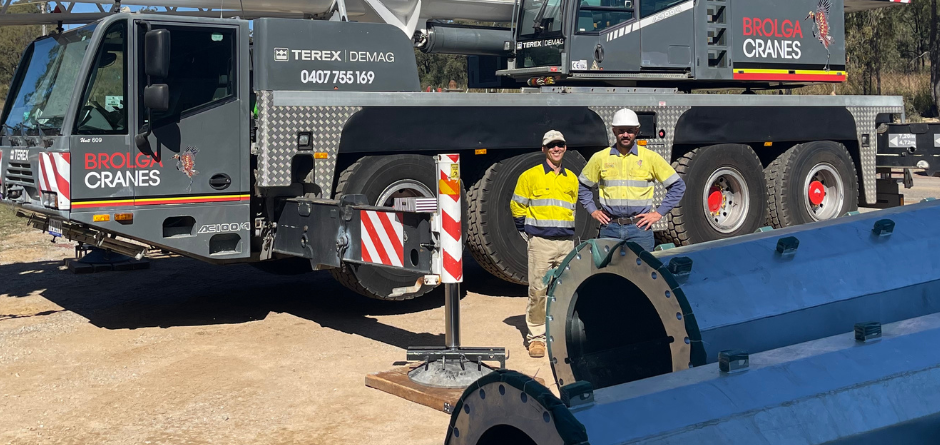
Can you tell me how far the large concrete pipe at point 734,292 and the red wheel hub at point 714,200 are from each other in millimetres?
5452

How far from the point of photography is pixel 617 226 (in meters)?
6.94

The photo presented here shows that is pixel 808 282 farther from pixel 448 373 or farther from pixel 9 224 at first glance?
pixel 9 224

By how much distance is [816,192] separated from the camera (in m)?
11.3

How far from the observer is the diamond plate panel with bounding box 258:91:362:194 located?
7711 millimetres

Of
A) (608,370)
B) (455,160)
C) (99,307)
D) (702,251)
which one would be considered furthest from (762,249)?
(99,307)

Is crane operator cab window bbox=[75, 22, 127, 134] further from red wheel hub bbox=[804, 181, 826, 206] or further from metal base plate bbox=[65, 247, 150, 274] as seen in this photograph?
red wheel hub bbox=[804, 181, 826, 206]

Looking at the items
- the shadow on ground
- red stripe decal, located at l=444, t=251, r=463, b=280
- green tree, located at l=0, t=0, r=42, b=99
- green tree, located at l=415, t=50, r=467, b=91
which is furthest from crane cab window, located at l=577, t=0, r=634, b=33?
green tree, located at l=0, t=0, r=42, b=99

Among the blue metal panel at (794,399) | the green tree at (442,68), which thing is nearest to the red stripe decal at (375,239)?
the blue metal panel at (794,399)

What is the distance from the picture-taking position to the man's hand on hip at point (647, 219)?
6852 mm

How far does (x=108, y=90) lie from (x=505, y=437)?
216 inches

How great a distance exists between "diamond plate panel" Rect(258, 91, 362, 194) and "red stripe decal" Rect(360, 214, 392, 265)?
0.88m

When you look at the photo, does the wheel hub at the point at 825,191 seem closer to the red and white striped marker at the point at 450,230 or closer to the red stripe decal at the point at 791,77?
the red stripe decal at the point at 791,77

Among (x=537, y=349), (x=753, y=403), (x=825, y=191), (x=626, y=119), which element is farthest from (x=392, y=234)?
(x=825, y=191)

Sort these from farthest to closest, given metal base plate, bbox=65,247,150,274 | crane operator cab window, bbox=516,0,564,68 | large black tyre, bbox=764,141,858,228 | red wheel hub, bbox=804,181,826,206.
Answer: red wheel hub, bbox=804,181,826,206 → large black tyre, bbox=764,141,858,228 → metal base plate, bbox=65,247,150,274 → crane operator cab window, bbox=516,0,564,68
